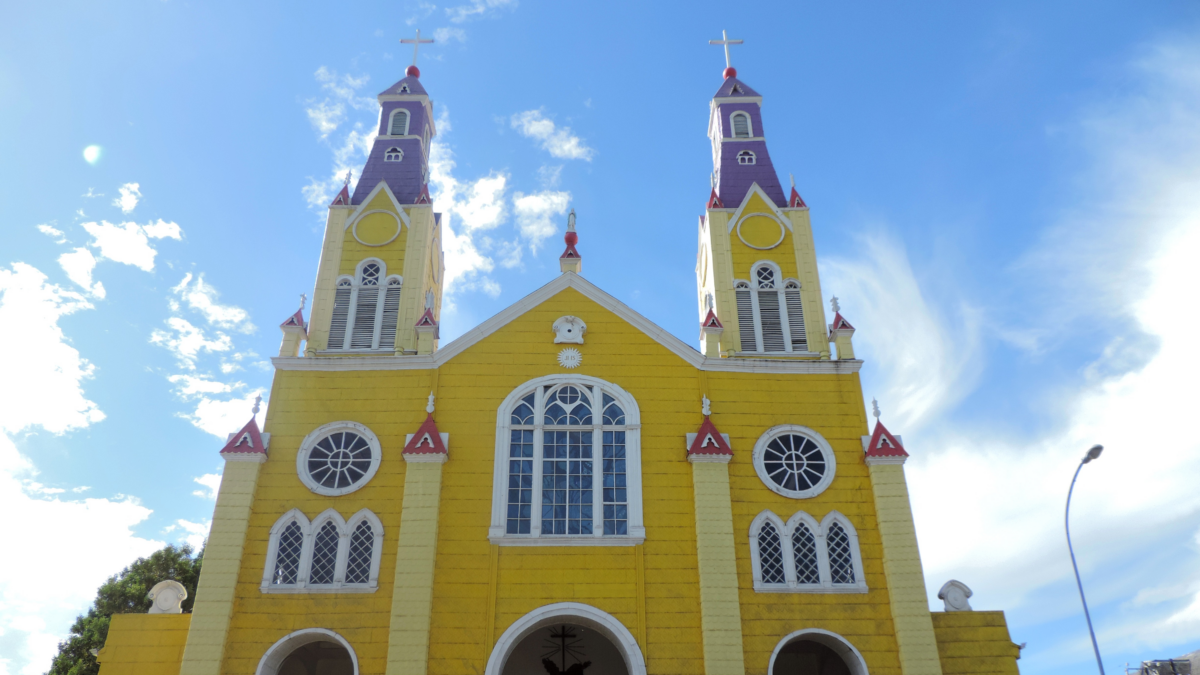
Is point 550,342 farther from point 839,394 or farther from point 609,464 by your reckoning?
point 839,394

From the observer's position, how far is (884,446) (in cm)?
2250

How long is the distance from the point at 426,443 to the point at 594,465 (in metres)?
4.63

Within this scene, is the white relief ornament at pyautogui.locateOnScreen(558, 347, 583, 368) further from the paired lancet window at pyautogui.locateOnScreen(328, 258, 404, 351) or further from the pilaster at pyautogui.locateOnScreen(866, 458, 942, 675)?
the pilaster at pyautogui.locateOnScreen(866, 458, 942, 675)

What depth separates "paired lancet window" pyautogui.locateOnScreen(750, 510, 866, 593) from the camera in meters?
20.9

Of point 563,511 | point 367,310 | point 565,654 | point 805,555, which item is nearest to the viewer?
point 805,555

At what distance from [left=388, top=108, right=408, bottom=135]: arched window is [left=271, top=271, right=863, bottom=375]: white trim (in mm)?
10854

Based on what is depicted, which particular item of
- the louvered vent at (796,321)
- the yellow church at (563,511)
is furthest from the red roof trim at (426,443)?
the louvered vent at (796,321)

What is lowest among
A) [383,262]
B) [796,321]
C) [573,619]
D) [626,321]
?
[573,619]

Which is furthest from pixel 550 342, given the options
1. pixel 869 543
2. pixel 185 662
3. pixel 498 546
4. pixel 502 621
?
pixel 185 662

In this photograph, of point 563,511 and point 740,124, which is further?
point 740,124

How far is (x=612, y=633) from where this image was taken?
65.9 feet

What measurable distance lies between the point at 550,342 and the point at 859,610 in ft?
36.8

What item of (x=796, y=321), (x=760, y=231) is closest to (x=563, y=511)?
(x=796, y=321)

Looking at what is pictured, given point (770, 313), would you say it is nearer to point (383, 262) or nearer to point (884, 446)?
point (884, 446)
